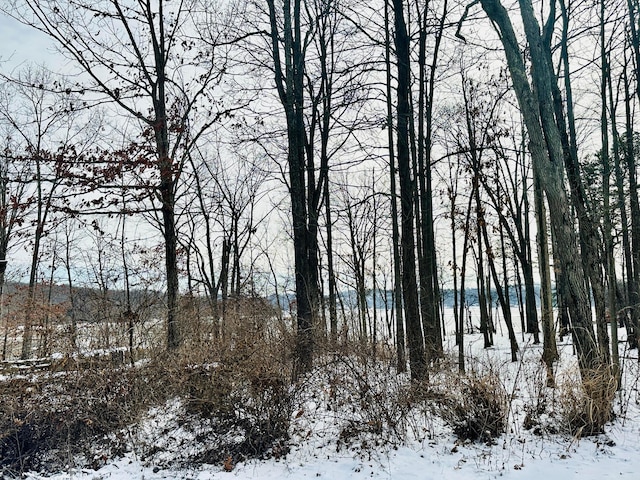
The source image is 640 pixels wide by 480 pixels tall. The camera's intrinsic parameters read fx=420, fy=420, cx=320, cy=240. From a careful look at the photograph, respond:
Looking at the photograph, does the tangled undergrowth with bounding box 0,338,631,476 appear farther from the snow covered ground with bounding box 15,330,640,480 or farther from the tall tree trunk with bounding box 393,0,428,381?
the tall tree trunk with bounding box 393,0,428,381

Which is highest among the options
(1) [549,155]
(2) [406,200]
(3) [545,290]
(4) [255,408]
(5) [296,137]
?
(5) [296,137]

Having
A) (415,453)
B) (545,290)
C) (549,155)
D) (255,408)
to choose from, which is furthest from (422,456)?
(545,290)

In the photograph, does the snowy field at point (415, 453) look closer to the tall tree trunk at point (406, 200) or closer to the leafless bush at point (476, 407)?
the leafless bush at point (476, 407)

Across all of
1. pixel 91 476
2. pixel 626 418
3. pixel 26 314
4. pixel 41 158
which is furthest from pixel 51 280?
pixel 626 418

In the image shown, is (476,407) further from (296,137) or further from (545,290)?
(296,137)

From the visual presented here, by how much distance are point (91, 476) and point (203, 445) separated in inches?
53.3

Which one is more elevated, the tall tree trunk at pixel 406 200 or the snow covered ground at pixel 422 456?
the tall tree trunk at pixel 406 200

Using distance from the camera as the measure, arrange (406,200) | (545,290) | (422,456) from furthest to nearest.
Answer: (545,290) < (406,200) < (422,456)

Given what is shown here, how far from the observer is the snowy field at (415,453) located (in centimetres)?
452

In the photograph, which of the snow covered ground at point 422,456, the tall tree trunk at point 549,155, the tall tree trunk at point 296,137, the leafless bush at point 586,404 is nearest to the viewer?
the snow covered ground at point 422,456

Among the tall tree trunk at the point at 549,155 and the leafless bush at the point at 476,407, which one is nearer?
the leafless bush at the point at 476,407

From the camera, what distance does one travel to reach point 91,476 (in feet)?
17.1

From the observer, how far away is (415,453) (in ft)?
16.6

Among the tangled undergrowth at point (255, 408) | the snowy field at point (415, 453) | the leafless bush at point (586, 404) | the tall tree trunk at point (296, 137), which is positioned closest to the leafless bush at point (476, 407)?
the tangled undergrowth at point (255, 408)
